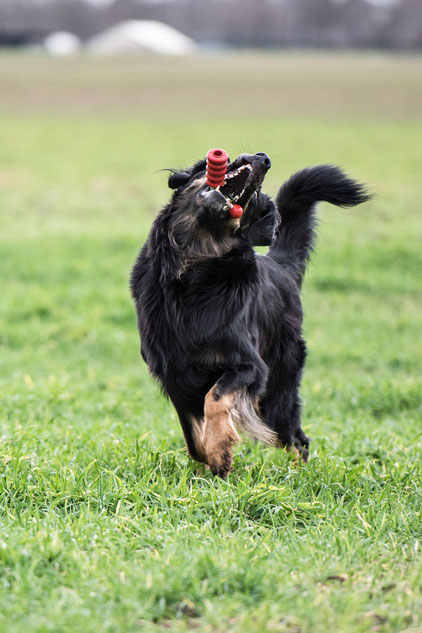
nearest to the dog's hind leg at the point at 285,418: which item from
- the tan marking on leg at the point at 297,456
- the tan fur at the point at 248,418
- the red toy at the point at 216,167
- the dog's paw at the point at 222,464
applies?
the tan marking on leg at the point at 297,456

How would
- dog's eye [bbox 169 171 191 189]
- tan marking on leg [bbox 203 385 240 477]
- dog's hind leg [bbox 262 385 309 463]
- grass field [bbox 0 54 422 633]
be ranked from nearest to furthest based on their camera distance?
grass field [bbox 0 54 422 633]
tan marking on leg [bbox 203 385 240 477]
dog's eye [bbox 169 171 191 189]
dog's hind leg [bbox 262 385 309 463]

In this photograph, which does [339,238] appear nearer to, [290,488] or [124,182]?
[124,182]

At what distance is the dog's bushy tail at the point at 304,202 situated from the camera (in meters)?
4.95

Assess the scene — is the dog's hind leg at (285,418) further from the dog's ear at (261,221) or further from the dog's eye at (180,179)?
the dog's eye at (180,179)

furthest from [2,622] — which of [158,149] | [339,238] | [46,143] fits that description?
[46,143]

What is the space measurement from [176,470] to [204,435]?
40 centimetres

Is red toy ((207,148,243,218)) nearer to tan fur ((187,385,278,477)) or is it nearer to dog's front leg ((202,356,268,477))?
dog's front leg ((202,356,268,477))

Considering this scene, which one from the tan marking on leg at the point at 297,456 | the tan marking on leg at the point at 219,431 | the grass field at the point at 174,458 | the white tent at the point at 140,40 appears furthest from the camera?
the white tent at the point at 140,40

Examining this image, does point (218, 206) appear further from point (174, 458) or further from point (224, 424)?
point (174, 458)

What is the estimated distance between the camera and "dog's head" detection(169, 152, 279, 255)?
4004 millimetres

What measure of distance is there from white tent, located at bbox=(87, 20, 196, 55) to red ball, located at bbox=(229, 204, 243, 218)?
212ft

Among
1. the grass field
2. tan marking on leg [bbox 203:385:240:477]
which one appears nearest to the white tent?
the grass field

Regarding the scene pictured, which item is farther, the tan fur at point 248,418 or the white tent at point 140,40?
the white tent at point 140,40

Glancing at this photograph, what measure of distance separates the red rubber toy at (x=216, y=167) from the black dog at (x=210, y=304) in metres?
0.06
